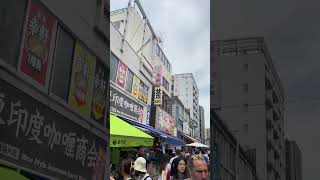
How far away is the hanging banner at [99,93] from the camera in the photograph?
1088 mm

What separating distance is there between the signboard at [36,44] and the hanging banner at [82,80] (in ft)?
0.31

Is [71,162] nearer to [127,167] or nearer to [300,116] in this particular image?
[300,116]

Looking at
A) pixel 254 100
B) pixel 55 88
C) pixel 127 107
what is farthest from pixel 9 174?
pixel 127 107

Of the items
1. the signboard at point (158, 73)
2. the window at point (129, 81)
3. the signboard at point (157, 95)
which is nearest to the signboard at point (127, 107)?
the window at point (129, 81)

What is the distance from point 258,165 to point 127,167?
382 cm

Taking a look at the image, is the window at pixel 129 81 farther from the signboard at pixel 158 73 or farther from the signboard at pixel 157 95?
the signboard at pixel 157 95

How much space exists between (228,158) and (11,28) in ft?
1.62

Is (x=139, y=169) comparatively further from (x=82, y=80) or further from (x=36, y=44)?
(x=36, y=44)

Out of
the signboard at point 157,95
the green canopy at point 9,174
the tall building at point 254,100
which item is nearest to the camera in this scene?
the tall building at point 254,100

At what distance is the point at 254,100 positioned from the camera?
24.8 inches

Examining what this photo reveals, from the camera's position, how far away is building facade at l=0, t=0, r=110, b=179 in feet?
2.56

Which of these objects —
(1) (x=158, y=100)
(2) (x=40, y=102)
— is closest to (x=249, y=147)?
(2) (x=40, y=102)

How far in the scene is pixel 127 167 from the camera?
4344 millimetres

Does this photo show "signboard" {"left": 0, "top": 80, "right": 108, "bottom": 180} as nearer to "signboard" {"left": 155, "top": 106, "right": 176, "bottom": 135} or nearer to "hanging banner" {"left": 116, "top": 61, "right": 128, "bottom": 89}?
"hanging banner" {"left": 116, "top": 61, "right": 128, "bottom": 89}
